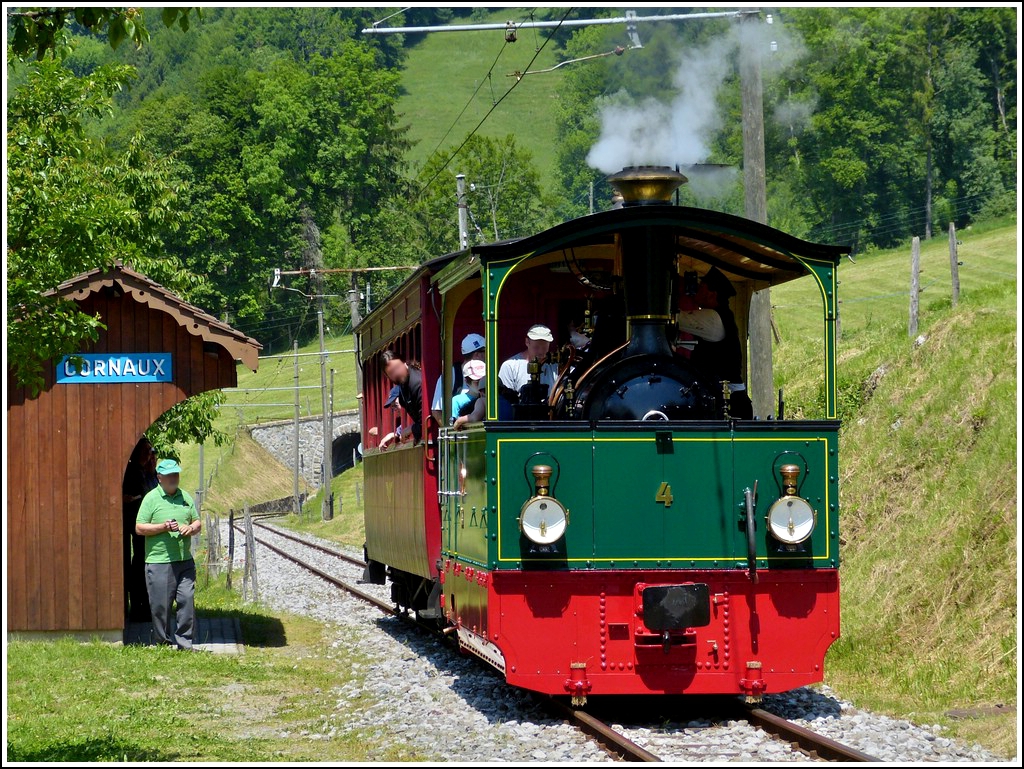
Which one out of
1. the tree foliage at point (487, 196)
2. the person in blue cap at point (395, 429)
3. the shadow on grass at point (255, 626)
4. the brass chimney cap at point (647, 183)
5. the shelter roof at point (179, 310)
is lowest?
the shadow on grass at point (255, 626)

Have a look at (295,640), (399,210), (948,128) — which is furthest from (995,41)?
(295,640)

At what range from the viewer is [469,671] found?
11547mm

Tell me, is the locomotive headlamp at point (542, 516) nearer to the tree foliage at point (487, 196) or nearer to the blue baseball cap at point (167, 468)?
the blue baseball cap at point (167, 468)

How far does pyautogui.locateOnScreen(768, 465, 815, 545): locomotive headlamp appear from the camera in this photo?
8.67 meters

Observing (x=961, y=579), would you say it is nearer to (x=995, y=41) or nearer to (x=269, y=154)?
(x=995, y=41)

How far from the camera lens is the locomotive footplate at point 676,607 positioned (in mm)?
8539

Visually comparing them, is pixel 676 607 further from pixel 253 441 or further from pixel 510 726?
pixel 253 441

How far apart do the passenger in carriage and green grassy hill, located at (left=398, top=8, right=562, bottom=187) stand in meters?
94.0

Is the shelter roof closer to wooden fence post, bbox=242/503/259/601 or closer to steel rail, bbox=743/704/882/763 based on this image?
wooden fence post, bbox=242/503/259/601

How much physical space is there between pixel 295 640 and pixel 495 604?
6148mm

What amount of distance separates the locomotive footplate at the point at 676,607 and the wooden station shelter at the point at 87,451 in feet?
18.4

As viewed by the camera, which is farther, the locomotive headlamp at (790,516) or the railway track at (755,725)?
the locomotive headlamp at (790,516)

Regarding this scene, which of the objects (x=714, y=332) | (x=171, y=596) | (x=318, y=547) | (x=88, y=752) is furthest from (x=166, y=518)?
(x=318, y=547)

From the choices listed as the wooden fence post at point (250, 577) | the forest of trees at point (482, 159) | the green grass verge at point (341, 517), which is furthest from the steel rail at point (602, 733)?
the green grass verge at point (341, 517)
